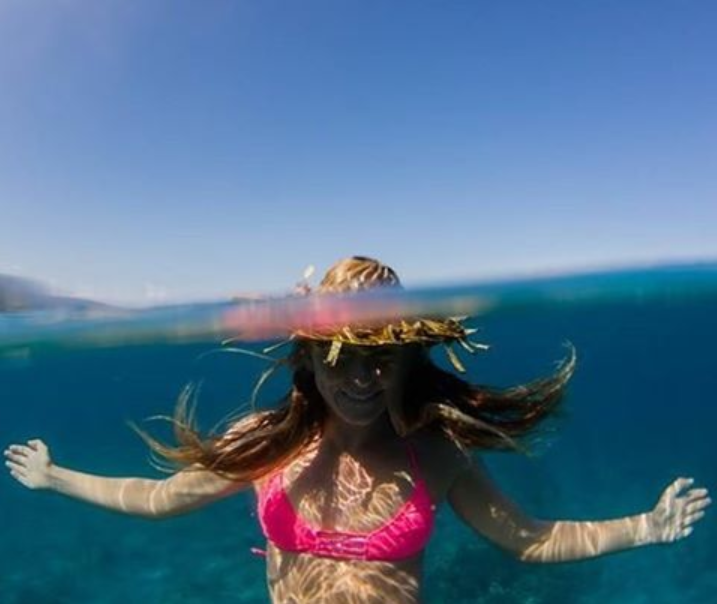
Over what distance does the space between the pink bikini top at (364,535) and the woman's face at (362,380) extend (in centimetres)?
45

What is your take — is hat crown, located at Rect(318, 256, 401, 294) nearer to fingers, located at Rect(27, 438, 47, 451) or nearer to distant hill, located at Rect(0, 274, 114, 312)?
fingers, located at Rect(27, 438, 47, 451)

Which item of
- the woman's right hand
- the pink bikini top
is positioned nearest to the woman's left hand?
the pink bikini top

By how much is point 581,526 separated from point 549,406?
646mm

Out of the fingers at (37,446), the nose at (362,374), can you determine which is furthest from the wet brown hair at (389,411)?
the fingers at (37,446)

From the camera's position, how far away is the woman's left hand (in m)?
3.54

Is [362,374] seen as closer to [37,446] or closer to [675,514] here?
[675,514]

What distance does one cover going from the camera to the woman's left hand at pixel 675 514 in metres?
3.54

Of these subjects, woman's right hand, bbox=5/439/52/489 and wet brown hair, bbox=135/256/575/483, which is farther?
woman's right hand, bbox=5/439/52/489

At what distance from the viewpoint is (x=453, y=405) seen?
363 centimetres

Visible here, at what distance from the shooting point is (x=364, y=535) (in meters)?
3.47

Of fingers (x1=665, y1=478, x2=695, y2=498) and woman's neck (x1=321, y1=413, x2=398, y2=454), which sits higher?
woman's neck (x1=321, y1=413, x2=398, y2=454)

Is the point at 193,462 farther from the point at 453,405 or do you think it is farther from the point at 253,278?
the point at 253,278

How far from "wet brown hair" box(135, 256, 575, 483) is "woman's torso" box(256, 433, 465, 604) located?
13 cm

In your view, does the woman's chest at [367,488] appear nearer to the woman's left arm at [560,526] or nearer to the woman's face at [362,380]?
the woman's left arm at [560,526]
